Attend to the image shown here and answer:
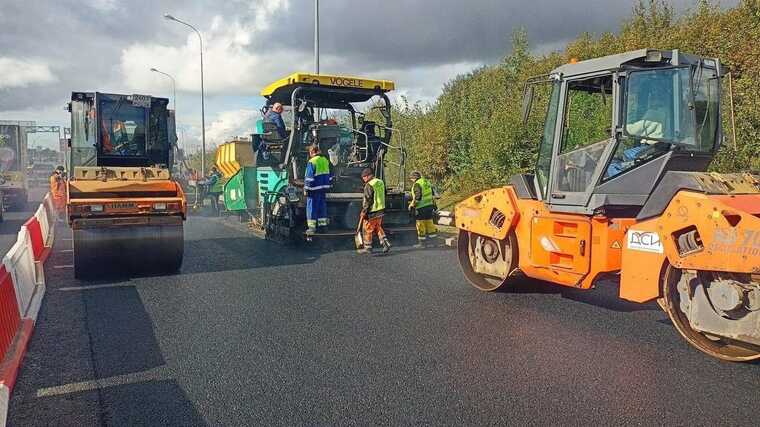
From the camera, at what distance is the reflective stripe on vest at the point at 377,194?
9.55 m

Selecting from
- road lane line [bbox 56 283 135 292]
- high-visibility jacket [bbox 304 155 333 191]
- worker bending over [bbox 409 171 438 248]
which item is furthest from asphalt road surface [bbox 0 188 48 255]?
worker bending over [bbox 409 171 438 248]

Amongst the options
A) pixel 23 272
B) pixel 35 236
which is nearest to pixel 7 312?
pixel 23 272

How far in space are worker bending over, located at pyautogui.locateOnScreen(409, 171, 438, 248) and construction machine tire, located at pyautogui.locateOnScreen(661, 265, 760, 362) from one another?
601 centimetres

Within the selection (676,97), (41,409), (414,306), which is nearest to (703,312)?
(676,97)

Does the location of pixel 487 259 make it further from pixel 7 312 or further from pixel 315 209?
pixel 7 312

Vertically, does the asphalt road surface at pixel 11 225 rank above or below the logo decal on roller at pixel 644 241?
below

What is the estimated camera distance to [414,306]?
249 inches

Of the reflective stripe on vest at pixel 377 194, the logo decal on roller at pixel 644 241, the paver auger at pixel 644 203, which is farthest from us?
the reflective stripe on vest at pixel 377 194

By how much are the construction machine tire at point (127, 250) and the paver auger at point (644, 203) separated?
4180 millimetres

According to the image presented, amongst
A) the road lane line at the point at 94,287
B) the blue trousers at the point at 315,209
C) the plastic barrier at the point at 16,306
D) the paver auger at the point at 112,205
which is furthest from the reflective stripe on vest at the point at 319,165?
the plastic barrier at the point at 16,306

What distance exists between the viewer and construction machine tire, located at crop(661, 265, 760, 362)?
448 centimetres

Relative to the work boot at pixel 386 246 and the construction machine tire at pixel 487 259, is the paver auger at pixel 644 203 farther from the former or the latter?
the work boot at pixel 386 246

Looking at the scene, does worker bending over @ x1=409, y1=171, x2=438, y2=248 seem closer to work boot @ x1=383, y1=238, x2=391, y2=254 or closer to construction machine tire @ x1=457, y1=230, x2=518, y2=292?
work boot @ x1=383, y1=238, x2=391, y2=254

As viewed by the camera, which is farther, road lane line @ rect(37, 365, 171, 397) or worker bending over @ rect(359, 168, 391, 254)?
worker bending over @ rect(359, 168, 391, 254)
